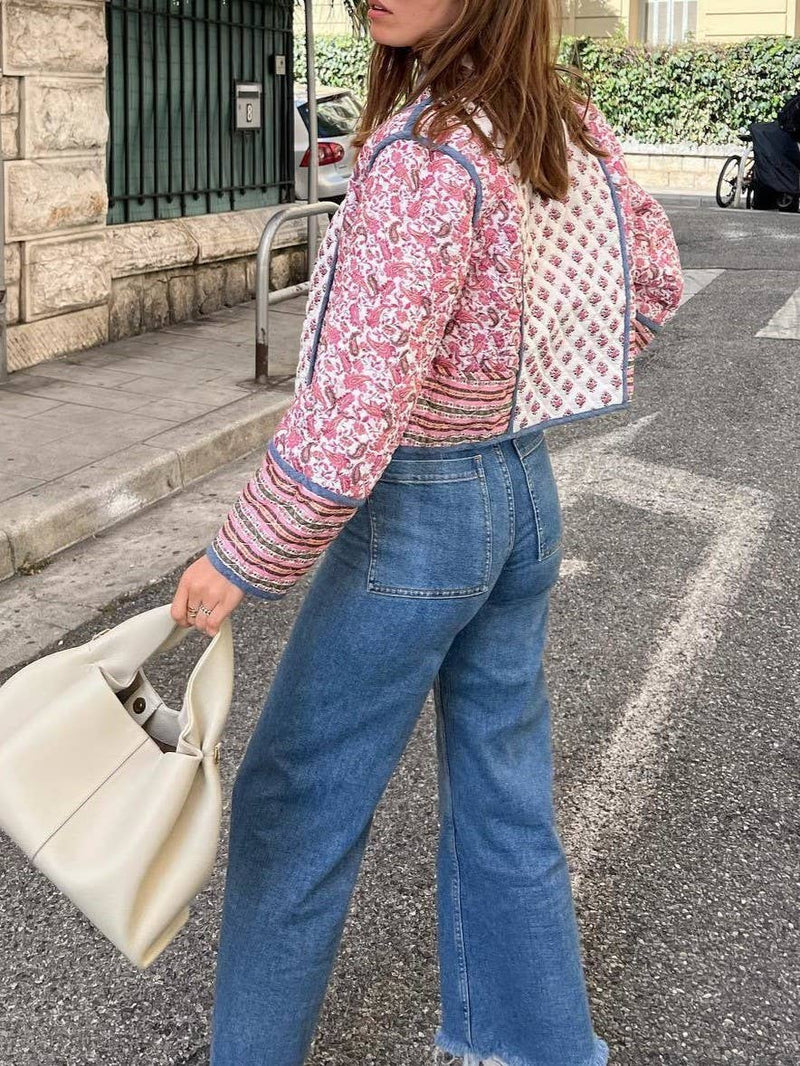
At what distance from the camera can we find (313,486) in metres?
1.65

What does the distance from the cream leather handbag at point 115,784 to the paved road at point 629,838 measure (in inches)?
30.7

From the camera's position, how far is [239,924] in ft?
6.46

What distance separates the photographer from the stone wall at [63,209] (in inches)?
279

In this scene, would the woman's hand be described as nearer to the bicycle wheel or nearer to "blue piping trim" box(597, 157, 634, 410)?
"blue piping trim" box(597, 157, 634, 410)

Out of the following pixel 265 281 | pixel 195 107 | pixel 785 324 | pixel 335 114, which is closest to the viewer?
pixel 265 281

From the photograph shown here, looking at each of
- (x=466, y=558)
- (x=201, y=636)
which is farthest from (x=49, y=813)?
(x=201, y=636)

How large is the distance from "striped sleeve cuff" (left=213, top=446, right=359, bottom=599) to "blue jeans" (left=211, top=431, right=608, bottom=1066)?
14 cm

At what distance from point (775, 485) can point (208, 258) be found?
437cm

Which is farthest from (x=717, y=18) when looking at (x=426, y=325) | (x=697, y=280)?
(x=426, y=325)

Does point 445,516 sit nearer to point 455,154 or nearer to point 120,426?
point 455,154

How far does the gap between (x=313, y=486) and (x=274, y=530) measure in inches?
3.3

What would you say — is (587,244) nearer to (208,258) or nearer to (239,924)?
(239,924)

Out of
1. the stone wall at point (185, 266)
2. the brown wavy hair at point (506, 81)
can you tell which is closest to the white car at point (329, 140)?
the stone wall at point (185, 266)

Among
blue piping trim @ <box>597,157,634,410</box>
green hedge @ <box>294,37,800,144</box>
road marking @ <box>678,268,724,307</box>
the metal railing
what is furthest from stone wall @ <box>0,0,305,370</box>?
green hedge @ <box>294,37,800,144</box>
